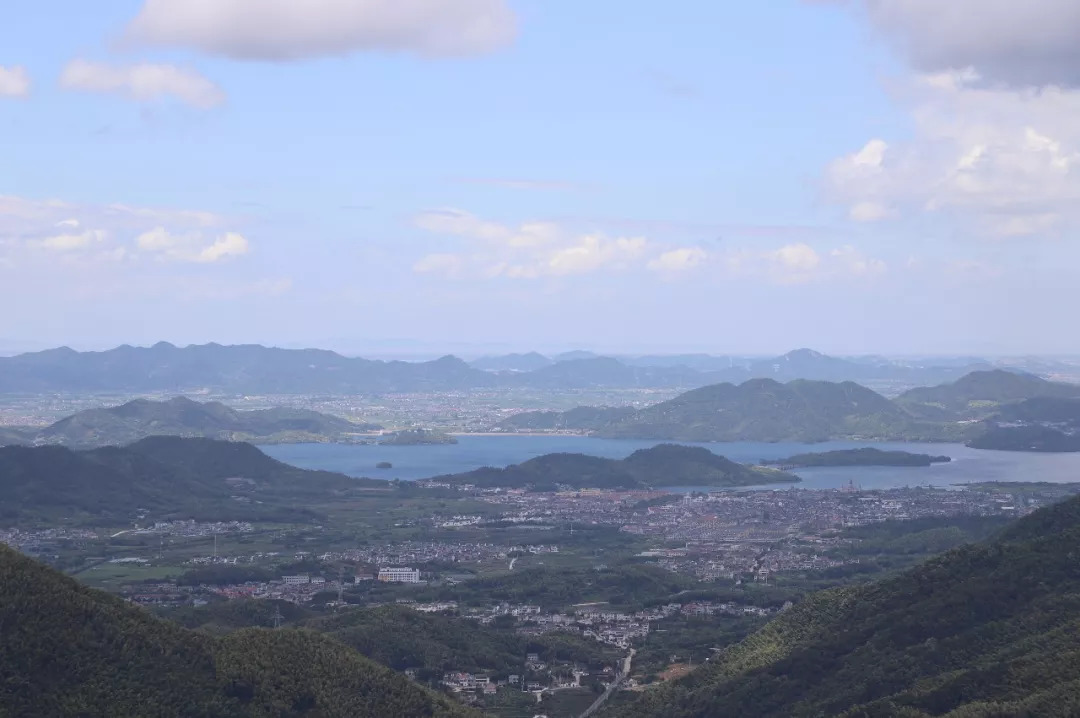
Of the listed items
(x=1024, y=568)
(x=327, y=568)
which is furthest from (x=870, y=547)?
(x=1024, y=568)

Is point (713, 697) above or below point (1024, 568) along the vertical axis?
below

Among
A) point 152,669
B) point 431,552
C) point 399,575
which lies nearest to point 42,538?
point 431,552

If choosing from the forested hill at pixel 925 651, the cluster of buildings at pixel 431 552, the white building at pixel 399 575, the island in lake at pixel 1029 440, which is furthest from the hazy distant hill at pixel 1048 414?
the forested hill at pixel 925 651

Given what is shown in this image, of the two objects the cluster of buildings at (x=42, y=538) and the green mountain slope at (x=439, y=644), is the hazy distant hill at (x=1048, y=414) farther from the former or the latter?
the green mountain slope at (x=439, y=644)

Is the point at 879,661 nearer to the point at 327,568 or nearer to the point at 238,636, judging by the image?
the point at 238,636

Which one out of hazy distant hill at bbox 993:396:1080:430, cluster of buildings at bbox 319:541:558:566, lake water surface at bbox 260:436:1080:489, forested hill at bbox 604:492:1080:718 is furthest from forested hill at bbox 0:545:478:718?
hazy distant hill at bbox 993:396:1080:430

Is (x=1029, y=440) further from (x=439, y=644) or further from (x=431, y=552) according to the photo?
(x=439, y=644)

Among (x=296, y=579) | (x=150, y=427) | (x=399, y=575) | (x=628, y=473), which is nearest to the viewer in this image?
(x=296, y=579)
